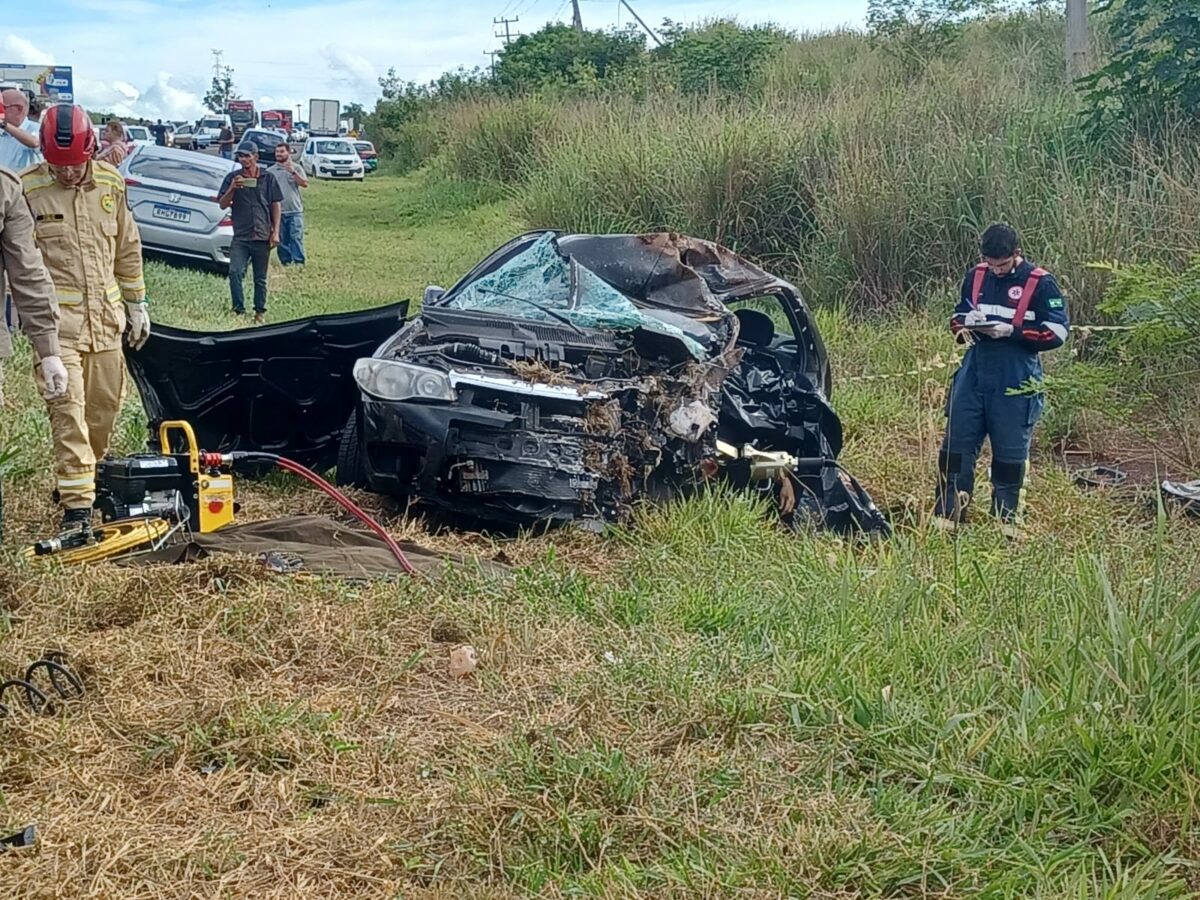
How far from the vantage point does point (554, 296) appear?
6.02m

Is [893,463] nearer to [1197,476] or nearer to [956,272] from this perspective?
[1197,476]

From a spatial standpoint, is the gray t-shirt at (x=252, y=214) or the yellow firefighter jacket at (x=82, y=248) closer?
the yellow firefighter jacket at (x=82, y=248)

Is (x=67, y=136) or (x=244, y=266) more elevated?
(x=67, y=136)

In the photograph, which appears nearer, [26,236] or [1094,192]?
[26,236]

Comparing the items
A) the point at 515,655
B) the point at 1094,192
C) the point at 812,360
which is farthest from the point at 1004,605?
the point at 1094,192

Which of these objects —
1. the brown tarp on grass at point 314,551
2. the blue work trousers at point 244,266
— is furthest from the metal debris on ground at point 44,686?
the blue work trousers at point 244,266

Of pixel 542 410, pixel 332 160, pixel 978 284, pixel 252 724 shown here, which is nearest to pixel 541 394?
pixel 542 410

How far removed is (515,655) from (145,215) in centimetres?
1126

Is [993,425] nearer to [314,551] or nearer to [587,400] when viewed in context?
[587,400]

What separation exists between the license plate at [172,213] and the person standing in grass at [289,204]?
1.08 metres

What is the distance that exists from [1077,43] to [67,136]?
1077 cm

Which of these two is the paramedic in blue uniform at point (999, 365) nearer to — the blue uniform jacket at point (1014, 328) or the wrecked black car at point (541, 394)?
the blue uniform jacket at point (1014, 328)

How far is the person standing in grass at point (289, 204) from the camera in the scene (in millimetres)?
13445

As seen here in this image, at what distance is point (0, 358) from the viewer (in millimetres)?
4570
